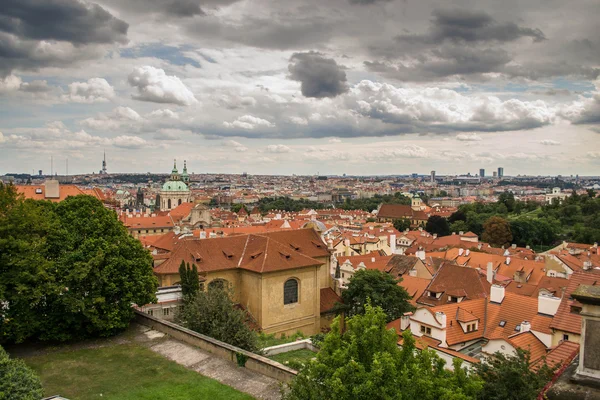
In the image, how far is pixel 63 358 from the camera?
861 inches

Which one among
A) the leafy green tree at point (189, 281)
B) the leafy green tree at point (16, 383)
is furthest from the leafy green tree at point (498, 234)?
the leafy green tree at point (16, 383)

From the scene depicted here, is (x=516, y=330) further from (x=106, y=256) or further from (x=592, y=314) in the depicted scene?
(x=592, y=314)

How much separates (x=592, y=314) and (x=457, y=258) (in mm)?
58568

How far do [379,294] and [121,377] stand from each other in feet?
67.4

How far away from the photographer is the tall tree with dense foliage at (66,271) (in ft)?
72.8

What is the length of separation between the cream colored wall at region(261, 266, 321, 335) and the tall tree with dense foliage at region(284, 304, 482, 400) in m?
22.7

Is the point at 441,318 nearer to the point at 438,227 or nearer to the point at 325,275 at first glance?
the point at 325,275

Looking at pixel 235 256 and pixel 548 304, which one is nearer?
pixel 548 304

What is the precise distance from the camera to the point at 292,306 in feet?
121

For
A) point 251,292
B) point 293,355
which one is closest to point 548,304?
point 293,355

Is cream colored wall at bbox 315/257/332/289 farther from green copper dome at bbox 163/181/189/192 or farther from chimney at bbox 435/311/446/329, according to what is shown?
green copper dome at bbox 163/181/189/192

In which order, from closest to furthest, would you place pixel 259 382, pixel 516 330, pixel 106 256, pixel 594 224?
1. pixel 259 382
2. pixel 106 256
3. pixel 516 330
4. pixel 594 224

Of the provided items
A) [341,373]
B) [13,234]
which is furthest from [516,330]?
[13,234]

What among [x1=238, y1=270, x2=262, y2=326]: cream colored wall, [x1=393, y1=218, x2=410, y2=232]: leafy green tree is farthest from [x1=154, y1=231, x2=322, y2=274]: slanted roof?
[x1=393, y1=218, x2=410, y2=232]: leafy green tree
